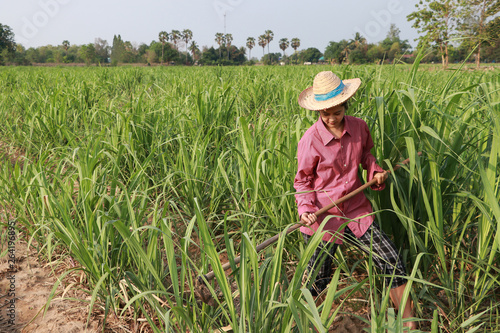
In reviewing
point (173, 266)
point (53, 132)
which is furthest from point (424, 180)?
point (53, 132)

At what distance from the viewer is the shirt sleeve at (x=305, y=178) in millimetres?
1516

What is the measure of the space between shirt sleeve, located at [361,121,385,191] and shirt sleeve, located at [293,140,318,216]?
21 cm

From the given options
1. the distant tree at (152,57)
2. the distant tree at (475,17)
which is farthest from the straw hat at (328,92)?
the distant tree at (152,57)

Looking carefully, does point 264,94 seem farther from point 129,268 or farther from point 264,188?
point 129,268

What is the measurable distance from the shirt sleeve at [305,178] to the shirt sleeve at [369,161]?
0.21 m

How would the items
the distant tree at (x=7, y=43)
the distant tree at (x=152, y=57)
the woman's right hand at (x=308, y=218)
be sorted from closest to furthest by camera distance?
the woman's right hand at (x=308, y=218) → the distant tree at (x=7, y=43) → the distant tree at (x=152, y=57)

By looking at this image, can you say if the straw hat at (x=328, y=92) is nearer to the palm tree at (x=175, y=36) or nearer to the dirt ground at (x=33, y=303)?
the dirt ground at (x=33, y=303)

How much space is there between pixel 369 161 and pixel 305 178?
0.27 metres

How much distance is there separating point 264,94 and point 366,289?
2.93 meters

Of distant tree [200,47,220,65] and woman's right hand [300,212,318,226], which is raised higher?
distant tree [200,47,220,65]

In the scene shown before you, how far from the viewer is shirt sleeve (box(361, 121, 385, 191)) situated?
1.53 m

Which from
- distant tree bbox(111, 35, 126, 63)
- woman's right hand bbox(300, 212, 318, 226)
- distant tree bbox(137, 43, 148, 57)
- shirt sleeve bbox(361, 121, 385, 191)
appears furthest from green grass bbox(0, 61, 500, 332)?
distant tree bbox(137, 43, 148, 57)

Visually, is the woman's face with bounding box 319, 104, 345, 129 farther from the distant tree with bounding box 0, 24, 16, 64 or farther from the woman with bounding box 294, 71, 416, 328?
the distant tree with bounding box 0, 24, 16, 64

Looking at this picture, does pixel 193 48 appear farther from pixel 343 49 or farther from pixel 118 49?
pixel 343 49
